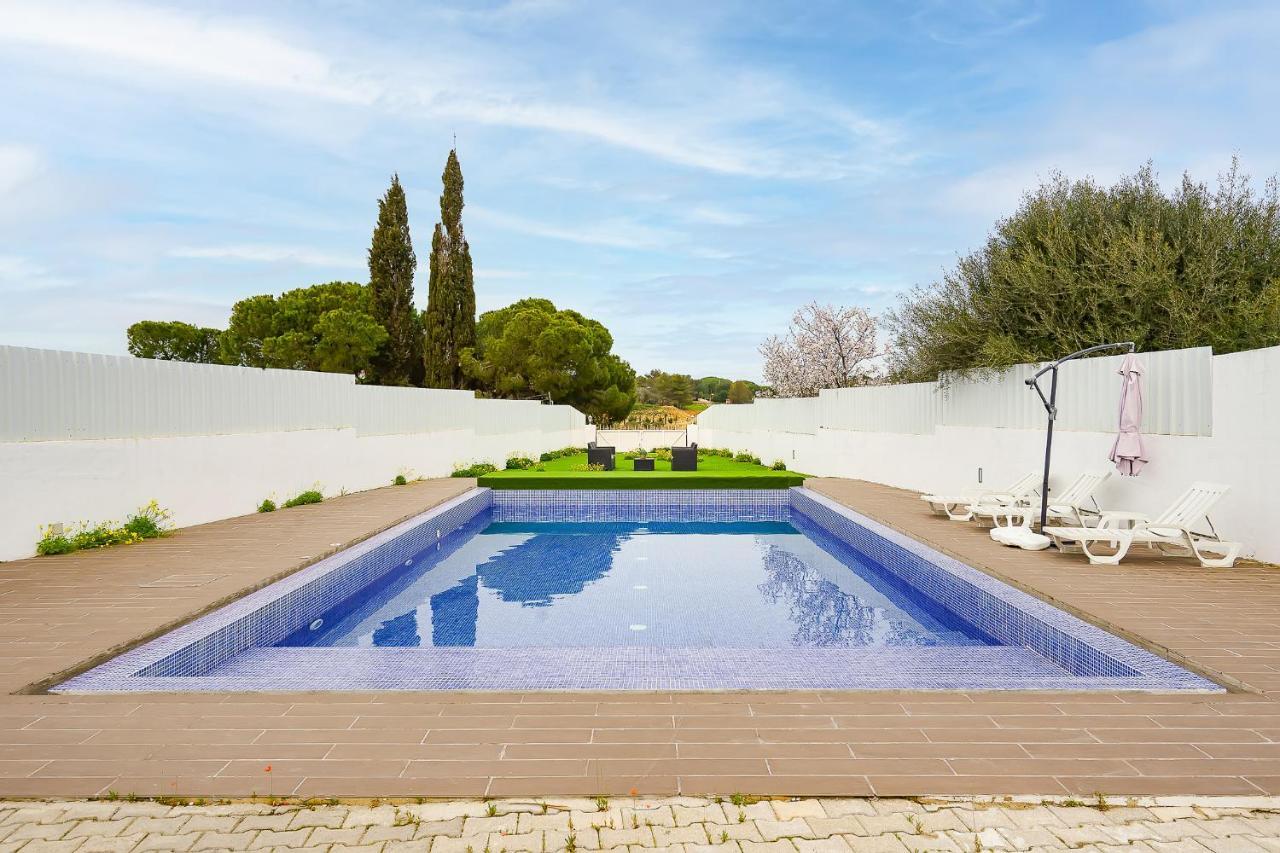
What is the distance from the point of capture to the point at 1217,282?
10.4 m

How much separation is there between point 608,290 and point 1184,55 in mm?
23158

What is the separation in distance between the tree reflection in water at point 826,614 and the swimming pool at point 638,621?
0.10 feet

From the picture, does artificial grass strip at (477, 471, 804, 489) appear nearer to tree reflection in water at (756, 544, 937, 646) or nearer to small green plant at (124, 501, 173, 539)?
tree reflection in water at (756, 544, 937, 646)

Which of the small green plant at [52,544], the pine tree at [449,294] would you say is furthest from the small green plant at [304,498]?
the pine tree at [449,294]

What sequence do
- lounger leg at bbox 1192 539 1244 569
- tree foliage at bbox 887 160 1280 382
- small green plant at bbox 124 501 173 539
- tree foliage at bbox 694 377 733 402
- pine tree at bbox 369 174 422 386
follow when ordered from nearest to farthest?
lounger leg at bbox 1192 539 1244 569 → small green plant at bbox 124 501 173 539 → tree foliage at bbox 887 160 1280 382 → pine tree at bbox 369 174 422 386 → tree foliage at bbox 694 377 733 402

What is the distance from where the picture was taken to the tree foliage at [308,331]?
116 feet

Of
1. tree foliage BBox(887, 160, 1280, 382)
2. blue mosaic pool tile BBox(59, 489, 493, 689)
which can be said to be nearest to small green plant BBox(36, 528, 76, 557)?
blue mosaic pool tile BBox(59, 489, 493, 689)

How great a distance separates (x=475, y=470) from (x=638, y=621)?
11512 mm

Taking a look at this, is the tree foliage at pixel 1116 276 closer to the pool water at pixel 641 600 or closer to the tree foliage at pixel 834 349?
the pool water at pixel 641 600

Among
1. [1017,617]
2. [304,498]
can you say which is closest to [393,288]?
[304,498]

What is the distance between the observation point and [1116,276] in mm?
10570

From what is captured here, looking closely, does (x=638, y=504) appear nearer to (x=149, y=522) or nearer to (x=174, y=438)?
(x=174, y=438)

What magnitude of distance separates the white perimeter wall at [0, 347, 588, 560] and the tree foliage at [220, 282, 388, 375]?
22.0m

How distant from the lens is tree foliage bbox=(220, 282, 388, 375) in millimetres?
35500
